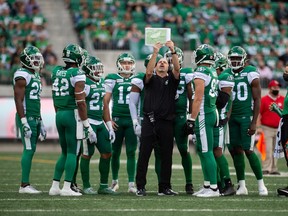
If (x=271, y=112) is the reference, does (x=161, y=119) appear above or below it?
below

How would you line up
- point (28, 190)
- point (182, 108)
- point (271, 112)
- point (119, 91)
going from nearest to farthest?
point (28, 190), point (182, 108), point (119, 91), point (271, 112)

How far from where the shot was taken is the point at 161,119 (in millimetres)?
11477

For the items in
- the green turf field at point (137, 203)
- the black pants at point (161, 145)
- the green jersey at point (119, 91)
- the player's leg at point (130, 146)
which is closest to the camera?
the green turf field at point (137, 203)

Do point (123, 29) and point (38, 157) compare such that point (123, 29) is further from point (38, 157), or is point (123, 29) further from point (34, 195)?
point (34, 195)

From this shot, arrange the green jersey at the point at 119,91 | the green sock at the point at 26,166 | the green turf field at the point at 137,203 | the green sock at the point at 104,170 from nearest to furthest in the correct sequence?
the green turf field at the point at 137,203, the green sock at the point at 26,166, the green sock at the point at 104,170, the green jersey at the point at 119,91

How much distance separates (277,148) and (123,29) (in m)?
13.5

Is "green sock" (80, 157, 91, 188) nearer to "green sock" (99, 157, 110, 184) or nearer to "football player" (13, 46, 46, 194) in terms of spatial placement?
"green sock" (99, 157, 110, 184)

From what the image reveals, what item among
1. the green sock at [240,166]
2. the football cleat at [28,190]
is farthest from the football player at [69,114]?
the green sock at [240,166]

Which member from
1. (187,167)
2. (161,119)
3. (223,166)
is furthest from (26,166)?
(223,166)

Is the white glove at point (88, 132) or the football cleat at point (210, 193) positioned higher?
the white glove at point (88, 132)

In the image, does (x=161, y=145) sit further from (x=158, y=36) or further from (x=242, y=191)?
(x=158, y=36)

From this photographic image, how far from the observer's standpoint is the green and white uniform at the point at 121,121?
12.4 meters

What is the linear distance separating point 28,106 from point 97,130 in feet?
3.21

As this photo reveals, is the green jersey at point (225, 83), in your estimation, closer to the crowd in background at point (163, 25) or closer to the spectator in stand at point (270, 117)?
the spectator in stand at point (270, 117)
